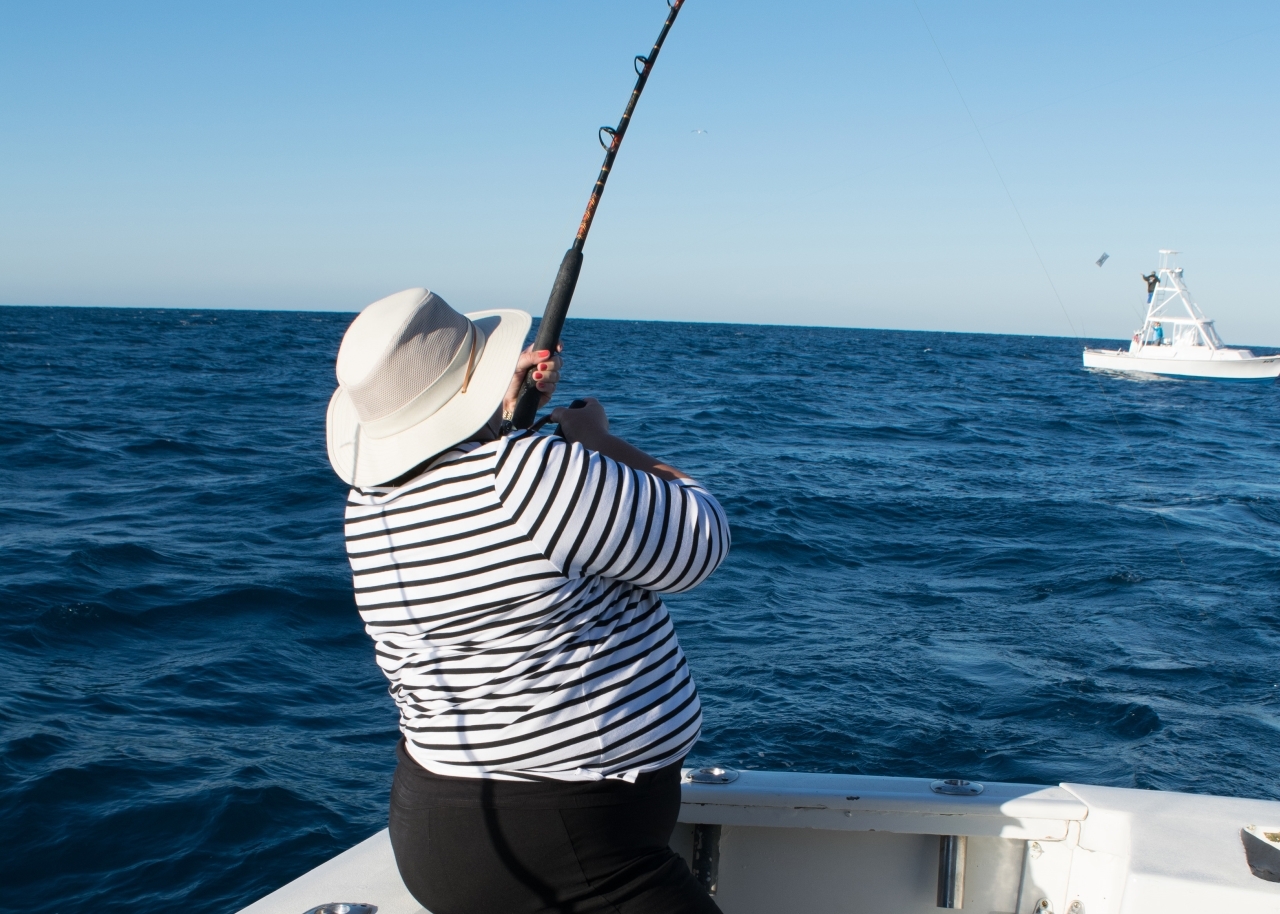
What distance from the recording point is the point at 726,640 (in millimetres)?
5359

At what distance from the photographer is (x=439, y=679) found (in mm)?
1355

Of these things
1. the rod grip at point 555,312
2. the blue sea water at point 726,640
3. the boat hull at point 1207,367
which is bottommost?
the blue sea water at point 726,640

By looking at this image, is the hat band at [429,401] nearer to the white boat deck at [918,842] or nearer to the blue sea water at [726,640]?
the white boat deck at [918,842]

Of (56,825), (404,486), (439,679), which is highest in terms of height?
(404,486)

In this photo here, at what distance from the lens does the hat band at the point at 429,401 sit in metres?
1.33

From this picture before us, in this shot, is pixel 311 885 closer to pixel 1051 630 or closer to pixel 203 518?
pixel 1051 630

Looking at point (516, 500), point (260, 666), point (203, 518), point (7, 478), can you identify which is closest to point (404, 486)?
point (516, 500)

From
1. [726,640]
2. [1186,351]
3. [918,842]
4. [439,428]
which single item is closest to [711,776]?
[918,842]

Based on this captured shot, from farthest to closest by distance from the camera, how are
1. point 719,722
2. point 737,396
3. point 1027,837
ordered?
point 737,396, point 719,722, point 1027,837

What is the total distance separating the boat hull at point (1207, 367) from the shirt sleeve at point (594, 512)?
32292 millimetres

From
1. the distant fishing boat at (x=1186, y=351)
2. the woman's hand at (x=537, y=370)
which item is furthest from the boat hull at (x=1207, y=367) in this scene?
the woman's hand at (x=537, y=370)

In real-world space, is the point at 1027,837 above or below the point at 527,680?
below

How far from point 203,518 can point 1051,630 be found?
6.07 m

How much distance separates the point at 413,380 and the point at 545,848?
0.63 m
